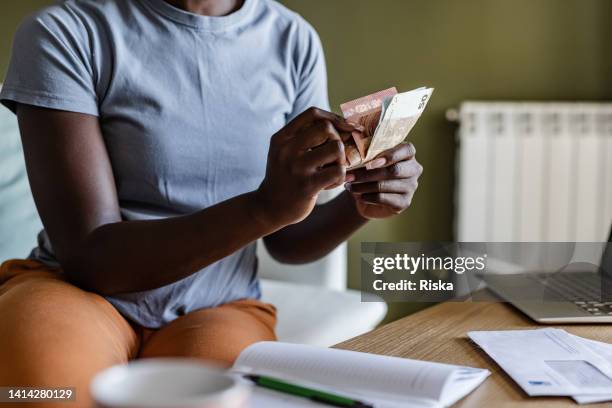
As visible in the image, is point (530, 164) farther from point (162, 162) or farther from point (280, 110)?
point (162, 162)

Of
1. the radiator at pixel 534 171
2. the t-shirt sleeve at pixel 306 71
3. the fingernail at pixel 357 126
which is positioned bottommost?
the radiator at pixel 534 171

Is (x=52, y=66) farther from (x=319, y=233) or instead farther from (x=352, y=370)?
(x=352, y=370)

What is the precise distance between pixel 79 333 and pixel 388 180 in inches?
16.8

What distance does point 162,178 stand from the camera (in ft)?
3.37

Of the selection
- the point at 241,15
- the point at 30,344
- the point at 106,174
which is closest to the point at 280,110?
the point at 241,15

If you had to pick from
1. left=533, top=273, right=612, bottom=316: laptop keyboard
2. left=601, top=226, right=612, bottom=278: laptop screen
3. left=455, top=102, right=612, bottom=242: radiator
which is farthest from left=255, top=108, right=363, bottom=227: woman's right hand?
left=455, top=102, right=612, bottom=242: radiator

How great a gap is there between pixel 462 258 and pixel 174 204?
538 mm

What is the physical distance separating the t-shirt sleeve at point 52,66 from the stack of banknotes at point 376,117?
0.39 m

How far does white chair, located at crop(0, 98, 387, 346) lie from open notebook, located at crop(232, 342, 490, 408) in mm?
691

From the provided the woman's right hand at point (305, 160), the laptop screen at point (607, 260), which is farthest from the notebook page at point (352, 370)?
the laptop screen at point (607, 260)

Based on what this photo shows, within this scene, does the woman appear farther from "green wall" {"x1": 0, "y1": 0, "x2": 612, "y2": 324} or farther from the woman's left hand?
"green wall" {"x1": 0, "y1": 0, "x2": 612, "y2": 324}

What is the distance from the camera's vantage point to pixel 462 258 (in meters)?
1.28

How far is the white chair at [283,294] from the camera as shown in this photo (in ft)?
4.63

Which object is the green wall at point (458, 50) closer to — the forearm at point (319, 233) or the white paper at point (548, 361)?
the forearm at point (319, 233)
